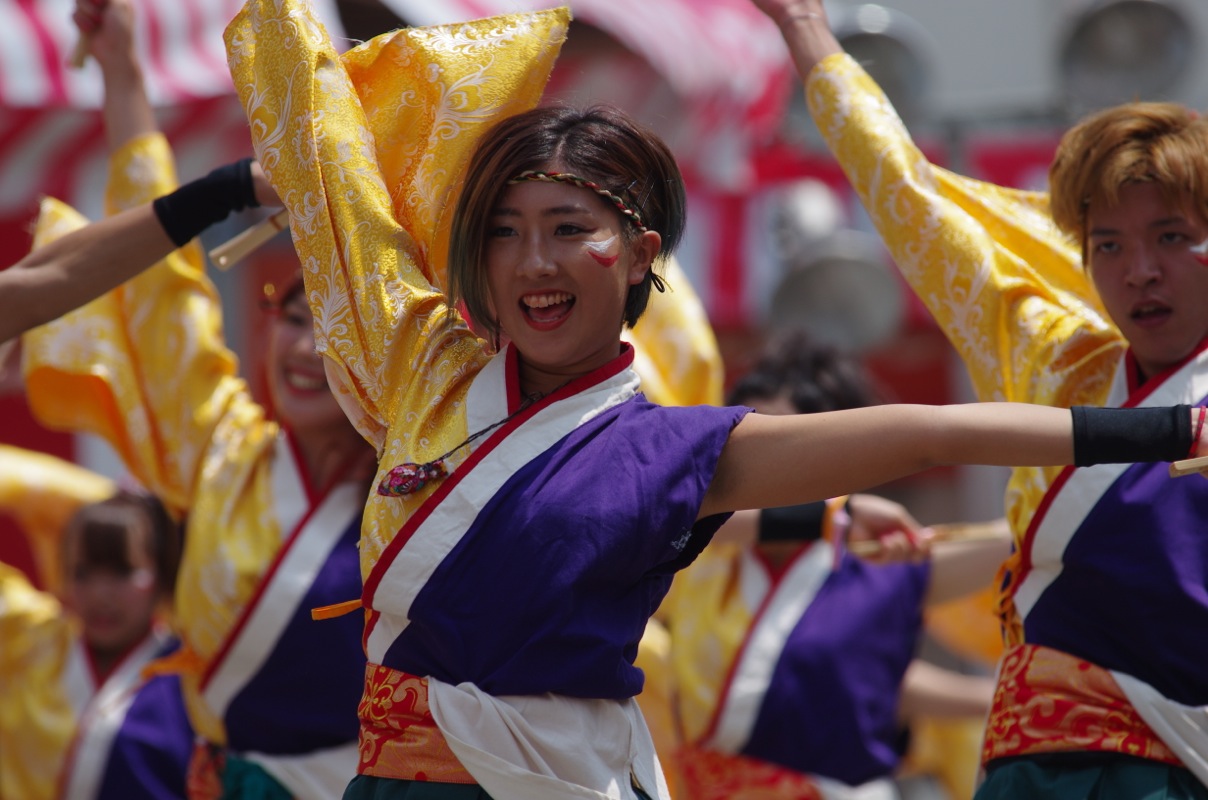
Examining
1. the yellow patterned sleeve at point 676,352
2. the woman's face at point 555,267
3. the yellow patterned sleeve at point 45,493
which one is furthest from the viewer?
the yellow patterned sleeve at point 45,493

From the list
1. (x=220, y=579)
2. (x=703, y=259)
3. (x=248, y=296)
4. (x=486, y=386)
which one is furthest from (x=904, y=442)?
(x=703, y=259)

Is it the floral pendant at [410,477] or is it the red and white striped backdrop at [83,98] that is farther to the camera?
the red and white striped backdrop at [83,98]

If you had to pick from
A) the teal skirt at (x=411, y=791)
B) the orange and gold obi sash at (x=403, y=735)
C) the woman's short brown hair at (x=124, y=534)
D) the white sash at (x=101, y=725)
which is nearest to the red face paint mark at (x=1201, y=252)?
the teal skirt at (x=411, y=791)

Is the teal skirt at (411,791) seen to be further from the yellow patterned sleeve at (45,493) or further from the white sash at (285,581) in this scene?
the yellow patterned sleeve at (45,493)

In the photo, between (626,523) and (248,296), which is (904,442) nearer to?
(626,523)

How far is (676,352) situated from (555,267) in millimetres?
1275

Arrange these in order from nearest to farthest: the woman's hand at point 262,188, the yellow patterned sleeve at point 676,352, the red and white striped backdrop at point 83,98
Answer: the woman's hand at point 262,188, the yellow patterned sleeve at point 676,352, the red and white striped backdrop at point 83,98

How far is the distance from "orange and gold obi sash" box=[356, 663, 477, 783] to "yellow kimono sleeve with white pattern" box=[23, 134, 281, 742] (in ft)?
2.70

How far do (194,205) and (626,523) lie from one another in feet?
2.45

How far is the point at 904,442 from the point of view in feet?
4.94

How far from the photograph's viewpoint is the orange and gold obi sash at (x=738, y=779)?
302cm

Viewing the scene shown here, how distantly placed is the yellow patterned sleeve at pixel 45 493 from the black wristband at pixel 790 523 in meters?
1.69

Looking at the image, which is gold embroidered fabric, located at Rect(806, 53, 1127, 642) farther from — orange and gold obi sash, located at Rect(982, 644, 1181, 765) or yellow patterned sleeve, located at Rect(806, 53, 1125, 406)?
orange and gold obi sash, located at Rect(982, 644, 1181, 765)

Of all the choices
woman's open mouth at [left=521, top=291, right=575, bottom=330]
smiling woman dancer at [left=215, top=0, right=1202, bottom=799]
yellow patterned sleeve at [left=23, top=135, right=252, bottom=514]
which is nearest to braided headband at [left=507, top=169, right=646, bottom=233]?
smiling woman dancer at [left=215, top=0, right=1202, bottom=799]
